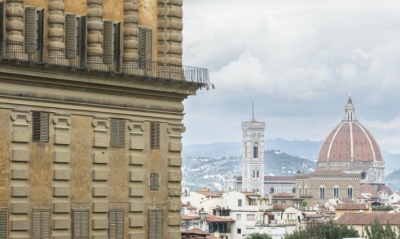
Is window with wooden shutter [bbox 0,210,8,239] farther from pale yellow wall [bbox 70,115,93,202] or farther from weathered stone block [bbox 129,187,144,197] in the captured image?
weathered stone block [bbox 129,187,144,197]

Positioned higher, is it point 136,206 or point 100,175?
point 100,175

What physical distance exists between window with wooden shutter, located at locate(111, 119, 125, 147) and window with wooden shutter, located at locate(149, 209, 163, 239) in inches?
63.1

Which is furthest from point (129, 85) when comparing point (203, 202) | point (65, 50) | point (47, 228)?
point (203, 202)

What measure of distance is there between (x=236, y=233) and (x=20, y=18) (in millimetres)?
→ 110878

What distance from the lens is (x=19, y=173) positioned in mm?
22516

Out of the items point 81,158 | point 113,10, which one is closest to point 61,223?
point 81,158

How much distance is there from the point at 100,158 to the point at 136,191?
1.22 m

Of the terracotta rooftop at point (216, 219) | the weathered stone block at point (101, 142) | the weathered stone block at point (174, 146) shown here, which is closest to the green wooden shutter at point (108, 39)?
the weathered stone block at point (101, 142)

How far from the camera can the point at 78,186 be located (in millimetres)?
23688

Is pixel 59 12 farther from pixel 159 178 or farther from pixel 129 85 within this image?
pixel 159 178

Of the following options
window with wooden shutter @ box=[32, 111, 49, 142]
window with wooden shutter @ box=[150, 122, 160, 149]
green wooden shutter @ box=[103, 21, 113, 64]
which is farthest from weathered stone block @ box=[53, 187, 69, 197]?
green wooden shutter @ box=[103, 21, 113, 64]

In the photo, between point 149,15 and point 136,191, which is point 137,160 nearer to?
point 136,191

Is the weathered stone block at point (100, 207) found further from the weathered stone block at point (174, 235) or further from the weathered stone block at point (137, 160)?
the weathered stone block at point (174, 235)

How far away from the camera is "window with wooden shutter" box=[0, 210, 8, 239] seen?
22.2 meters
